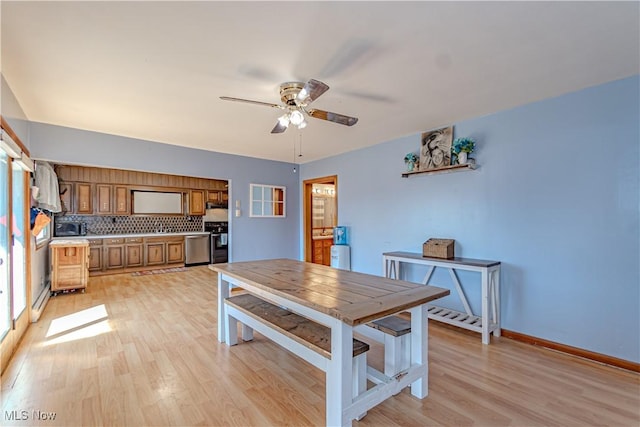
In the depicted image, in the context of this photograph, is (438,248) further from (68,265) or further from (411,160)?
(68,265)

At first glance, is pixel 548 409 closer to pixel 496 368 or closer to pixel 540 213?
pixel 496 368

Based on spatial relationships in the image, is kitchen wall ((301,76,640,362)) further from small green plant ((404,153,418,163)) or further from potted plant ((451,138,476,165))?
small green plant ((404,153,418,163))

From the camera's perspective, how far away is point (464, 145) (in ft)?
10.3

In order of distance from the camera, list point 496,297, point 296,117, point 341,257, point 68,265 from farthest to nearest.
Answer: point 341,257, point 68,265, point 496,297, point 296,117

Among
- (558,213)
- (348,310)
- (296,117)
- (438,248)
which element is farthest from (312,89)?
(558,213)

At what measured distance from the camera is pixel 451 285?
3.38 m

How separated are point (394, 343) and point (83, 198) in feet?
21.6

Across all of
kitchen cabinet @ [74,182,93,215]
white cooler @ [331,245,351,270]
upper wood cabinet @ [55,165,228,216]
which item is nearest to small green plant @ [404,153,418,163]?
white cooler @ [331,245,351,270]

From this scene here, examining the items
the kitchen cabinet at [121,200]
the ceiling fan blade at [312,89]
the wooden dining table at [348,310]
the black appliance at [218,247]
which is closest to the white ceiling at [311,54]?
the ceiling fan blade at [312,89]

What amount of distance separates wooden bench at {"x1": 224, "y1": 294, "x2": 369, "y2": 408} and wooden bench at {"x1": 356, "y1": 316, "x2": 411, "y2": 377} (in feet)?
0.63

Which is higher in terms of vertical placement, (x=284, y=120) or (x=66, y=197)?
(x=284, y=120)

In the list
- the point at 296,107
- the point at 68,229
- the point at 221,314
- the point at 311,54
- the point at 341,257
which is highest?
the point at 311,54

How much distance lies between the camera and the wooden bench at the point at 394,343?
72.2 inches

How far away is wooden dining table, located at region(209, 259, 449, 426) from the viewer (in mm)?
1468
